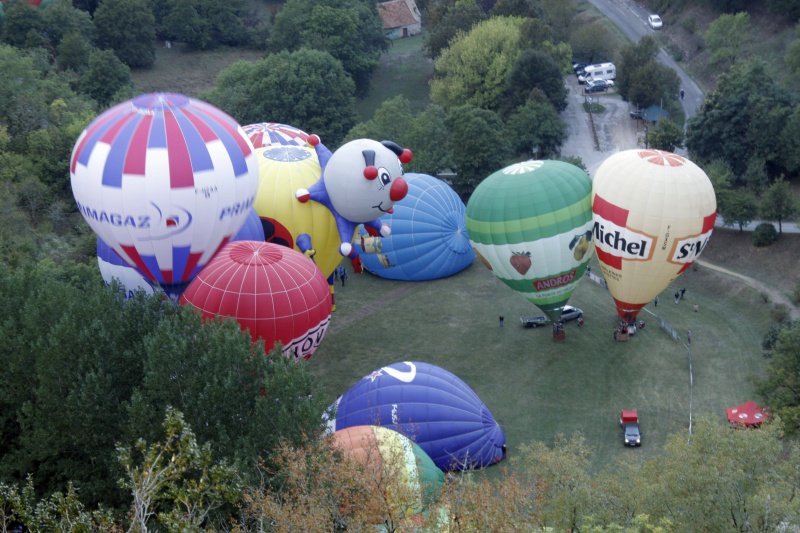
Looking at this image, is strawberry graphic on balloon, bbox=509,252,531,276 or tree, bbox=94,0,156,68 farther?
tree, bbox=94,0,156,68

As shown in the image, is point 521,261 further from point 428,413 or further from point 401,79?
point 401,79

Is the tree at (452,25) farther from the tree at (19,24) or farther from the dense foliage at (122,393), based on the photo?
the dense foliage at (122,393)

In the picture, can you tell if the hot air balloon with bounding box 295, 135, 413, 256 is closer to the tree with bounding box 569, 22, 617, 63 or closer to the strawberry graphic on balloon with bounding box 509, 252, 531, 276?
the strawberry graphic on balloon with bounding box 509, 252, 531, 276

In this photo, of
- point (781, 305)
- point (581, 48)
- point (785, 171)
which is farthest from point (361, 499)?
point (581, 48)

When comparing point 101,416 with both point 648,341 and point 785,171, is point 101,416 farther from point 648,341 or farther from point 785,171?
point 785,171

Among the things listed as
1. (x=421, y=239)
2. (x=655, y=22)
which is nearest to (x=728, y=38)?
(x=655, y=22)

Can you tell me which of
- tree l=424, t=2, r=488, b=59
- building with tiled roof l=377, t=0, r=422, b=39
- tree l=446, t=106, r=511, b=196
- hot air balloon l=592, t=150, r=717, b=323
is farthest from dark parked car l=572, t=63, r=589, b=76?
hot air balloon l=592, t=150, r=717, b=323

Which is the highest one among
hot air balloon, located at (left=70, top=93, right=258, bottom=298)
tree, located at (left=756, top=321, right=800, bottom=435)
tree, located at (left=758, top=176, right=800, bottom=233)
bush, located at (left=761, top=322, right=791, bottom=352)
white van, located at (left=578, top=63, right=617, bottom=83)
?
hot air balloon, located at (left=70, top=93, right=258, bottom=298)

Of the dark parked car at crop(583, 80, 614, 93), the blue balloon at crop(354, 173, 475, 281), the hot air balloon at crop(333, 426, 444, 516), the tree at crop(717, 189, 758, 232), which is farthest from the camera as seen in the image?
the dark parked car at crop(583, 80, 614, 93)
